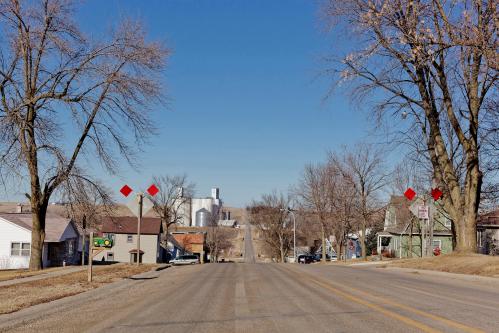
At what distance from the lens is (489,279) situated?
17.7m

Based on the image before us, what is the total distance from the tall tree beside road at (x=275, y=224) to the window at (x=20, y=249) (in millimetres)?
40418

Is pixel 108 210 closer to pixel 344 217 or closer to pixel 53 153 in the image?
pixel 53 153

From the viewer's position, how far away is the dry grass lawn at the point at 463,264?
19727 mm

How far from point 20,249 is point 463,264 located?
43.9 meters

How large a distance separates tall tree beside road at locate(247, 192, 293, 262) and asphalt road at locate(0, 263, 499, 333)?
2797 inches

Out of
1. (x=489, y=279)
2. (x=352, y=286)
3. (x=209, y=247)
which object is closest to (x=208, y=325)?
(x=352, y=286)

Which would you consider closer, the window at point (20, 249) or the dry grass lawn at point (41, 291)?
the dry grass lawn at point (41, 291)

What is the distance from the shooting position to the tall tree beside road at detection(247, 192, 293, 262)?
282ft

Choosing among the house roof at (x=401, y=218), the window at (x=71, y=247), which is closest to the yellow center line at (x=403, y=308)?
the house roof at (x=401, y=218)

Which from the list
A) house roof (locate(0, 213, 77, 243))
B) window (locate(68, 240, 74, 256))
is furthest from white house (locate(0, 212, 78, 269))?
window (locate(68, 240, 74, 256))

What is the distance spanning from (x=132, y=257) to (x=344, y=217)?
32.5 metres

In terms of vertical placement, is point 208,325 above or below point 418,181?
below

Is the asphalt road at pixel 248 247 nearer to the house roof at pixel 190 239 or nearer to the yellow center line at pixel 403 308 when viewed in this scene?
the house roof at pixel 190 239

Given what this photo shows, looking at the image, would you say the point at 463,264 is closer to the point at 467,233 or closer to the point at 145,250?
the point at 467,233
